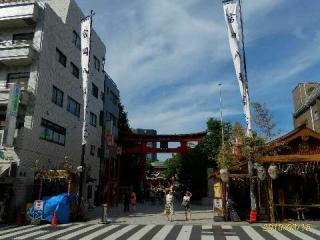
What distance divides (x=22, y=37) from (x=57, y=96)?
5.13 m

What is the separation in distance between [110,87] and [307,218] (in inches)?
1098

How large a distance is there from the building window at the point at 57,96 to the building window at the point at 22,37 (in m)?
4.07

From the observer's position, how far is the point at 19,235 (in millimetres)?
14375

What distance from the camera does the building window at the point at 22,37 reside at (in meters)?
24.6

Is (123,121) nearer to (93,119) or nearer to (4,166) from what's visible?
(93,119)

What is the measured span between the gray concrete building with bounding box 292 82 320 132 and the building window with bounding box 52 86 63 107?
25072mm

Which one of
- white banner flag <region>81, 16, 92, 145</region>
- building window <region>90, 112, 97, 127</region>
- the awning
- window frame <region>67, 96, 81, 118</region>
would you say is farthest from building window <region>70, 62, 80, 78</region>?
the awning

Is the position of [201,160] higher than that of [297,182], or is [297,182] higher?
[201,160]

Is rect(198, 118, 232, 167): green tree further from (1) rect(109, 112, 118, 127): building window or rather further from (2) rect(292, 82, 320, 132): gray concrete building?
(1) rect(109, 112, 118, 127): building window

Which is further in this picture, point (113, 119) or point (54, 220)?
point (113, 119)

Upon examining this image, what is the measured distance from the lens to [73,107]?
98.4 feet

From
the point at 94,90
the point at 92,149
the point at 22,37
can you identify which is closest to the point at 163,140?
the point at 92,149

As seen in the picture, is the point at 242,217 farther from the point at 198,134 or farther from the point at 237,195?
the point at 198,134

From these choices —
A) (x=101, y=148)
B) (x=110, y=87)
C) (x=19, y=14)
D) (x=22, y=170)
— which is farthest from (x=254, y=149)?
(x=110, y=87)
